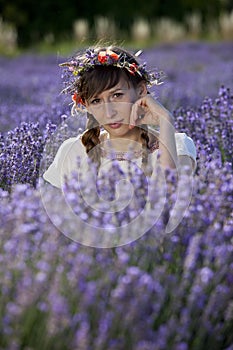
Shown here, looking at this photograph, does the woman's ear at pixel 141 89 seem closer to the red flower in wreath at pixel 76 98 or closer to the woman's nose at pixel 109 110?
the woman's nose at pixel 109 110

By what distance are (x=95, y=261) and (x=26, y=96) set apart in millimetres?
5366

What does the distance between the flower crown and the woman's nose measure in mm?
226

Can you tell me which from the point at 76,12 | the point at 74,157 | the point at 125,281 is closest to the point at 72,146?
the point at 74,157

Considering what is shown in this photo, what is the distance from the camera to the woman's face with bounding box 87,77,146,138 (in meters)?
3.80

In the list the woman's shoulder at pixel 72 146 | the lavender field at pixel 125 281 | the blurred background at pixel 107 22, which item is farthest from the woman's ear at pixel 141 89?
the blurred background at pixel 107 22

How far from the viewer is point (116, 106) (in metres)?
3.81

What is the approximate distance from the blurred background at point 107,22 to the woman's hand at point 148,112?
14845mm

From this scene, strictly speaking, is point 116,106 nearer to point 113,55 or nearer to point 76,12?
point 113,55

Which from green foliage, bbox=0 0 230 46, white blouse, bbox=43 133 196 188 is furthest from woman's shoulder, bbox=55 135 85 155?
green foliage, bbox=0 0 230 46

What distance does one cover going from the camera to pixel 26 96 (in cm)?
763

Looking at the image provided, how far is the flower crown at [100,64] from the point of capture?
12.6 feet

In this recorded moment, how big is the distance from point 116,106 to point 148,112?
0.18 m

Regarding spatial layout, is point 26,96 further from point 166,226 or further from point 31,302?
point 31,302

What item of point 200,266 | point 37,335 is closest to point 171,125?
point 200,266
